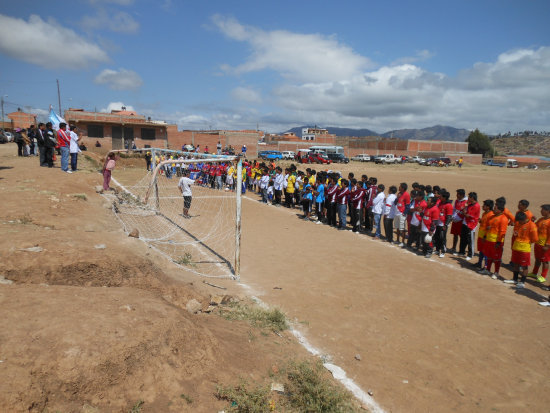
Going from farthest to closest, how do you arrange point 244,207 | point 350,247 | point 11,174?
point 244,207
point 11,174
point 350,247

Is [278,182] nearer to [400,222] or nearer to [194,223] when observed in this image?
[194,223]

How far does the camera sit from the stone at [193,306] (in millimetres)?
4901

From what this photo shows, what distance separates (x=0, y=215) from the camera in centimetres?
677

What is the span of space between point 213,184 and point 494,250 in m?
15.7

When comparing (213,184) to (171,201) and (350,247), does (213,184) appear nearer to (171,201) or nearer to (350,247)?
(171,201)

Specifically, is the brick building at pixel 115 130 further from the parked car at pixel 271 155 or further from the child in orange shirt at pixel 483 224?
the child in orange shirt at pixel 483 224

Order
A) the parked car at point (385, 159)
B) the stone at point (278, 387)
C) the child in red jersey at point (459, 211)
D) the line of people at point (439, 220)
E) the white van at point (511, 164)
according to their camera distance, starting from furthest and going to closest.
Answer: the white van at point (511, 164) < the parked car at point (385, 159) < the child in red jersey at point (459, 211) < the line of people at point (439, 220) < the stone at point (278, 387)

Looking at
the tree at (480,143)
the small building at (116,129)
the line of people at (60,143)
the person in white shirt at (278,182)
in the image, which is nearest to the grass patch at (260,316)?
the line of people at (60,143)

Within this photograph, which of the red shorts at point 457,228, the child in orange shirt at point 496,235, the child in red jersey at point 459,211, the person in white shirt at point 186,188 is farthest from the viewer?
the person in white shirt at point 186,188

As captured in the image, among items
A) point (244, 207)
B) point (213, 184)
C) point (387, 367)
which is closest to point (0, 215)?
point (387, 367)

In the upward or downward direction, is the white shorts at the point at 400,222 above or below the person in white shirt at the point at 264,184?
below

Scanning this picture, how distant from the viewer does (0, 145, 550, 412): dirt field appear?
9.23 feet

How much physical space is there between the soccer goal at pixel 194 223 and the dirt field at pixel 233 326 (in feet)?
2.66

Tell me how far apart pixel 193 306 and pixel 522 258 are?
Result: 659 cm
